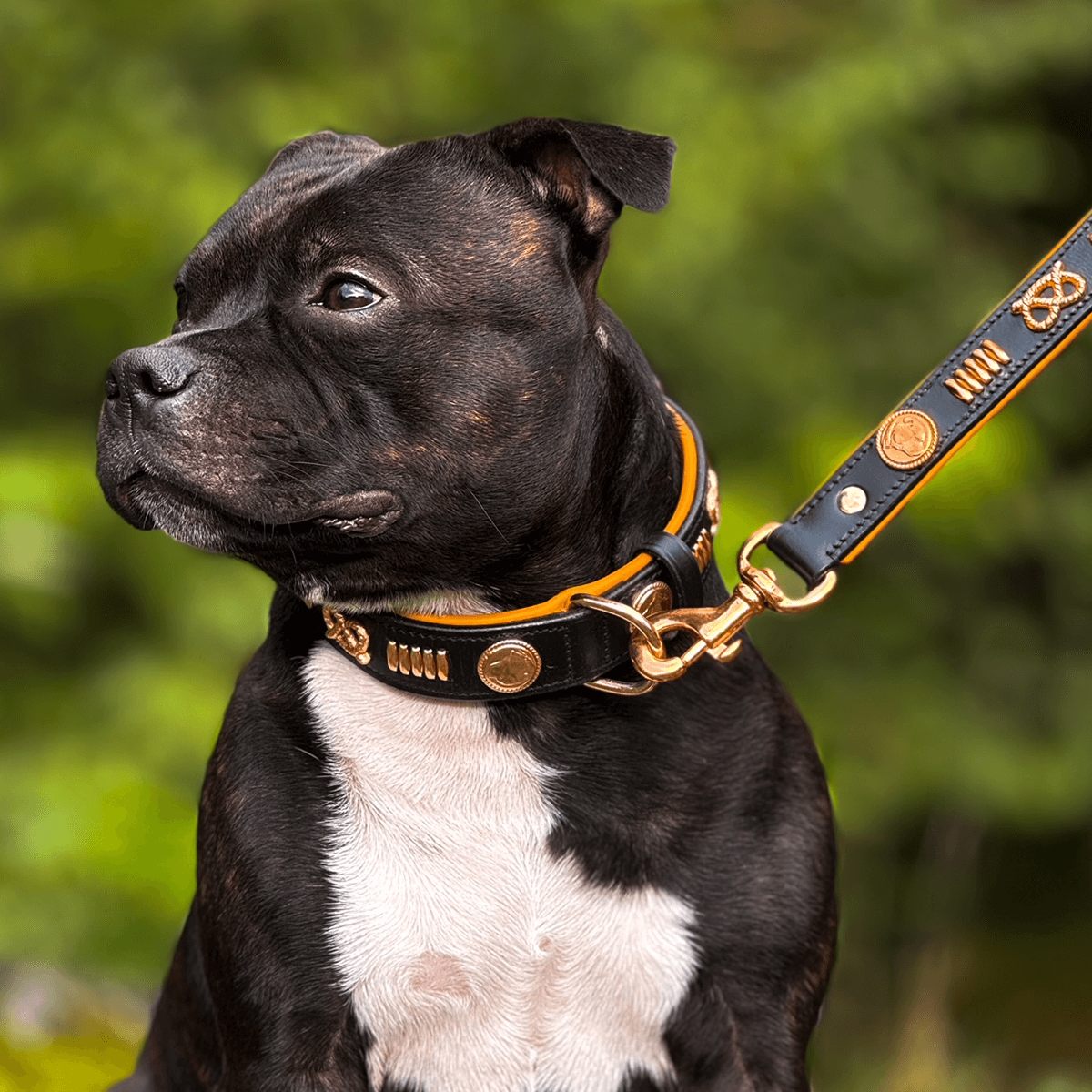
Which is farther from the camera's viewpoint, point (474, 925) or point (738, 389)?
point (738, 389)

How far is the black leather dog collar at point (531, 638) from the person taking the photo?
7.80ft

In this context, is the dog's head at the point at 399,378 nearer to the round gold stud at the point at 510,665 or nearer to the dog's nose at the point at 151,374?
the dog's nose at the point at 151,374

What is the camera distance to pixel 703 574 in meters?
2.49

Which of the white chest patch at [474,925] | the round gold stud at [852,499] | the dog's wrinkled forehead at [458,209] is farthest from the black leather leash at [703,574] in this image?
the dog's wrinkled forehead at [458,209]

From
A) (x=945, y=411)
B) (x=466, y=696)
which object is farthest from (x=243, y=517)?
(x=945, y=411)

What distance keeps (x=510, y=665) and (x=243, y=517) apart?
0.45 m

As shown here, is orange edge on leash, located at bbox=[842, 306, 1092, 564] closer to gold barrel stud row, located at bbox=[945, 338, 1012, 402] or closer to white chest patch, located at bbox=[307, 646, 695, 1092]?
gold barrel stud row, located at bbox=[945, 338, 1012, 402]

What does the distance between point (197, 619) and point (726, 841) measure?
2.39 metres

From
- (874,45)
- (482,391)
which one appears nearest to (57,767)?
(482,391)

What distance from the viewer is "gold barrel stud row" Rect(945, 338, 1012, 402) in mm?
2424

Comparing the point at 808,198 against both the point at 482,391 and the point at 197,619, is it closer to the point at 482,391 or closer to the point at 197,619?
the point at 197,619

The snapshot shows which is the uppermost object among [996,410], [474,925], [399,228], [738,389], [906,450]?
[996,410]

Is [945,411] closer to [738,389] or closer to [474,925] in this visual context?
[474,925]

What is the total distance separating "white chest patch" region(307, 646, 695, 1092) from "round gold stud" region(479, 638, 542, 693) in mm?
115
